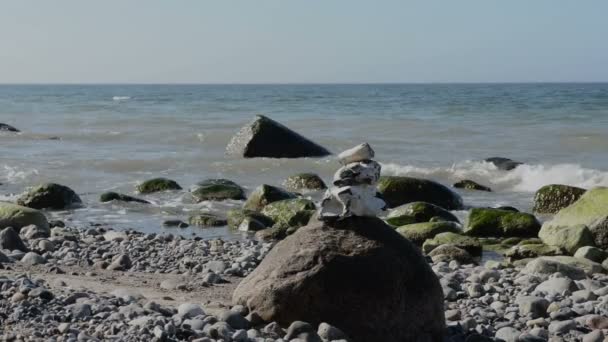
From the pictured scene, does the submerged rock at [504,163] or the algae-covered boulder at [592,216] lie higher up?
the algae-covered boulder at [592,216]

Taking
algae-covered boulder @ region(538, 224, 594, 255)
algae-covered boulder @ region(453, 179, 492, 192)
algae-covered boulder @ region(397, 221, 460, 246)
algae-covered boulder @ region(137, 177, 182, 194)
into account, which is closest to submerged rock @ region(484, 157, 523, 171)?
A: algae-covered boulder @ region(453, 179, 492, 192)

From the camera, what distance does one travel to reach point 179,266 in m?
9.95

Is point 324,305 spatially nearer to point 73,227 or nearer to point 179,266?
point 179,266

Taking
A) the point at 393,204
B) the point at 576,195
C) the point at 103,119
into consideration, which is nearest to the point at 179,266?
the point at 393,204

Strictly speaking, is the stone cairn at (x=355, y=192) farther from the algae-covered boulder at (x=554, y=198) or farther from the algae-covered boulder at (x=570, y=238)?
the algae-covered boulder at (x=554, y=198)

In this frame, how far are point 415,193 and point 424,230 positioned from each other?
11.3 ft

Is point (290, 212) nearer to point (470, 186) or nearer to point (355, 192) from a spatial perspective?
point (470, 186)

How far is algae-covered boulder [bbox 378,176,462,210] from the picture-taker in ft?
51.3

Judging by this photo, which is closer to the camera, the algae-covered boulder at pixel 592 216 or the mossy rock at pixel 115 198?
the algae-covered boulder at pixel 592 216

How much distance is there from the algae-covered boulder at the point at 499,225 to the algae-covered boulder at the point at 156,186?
665cm

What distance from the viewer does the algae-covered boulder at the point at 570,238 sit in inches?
449

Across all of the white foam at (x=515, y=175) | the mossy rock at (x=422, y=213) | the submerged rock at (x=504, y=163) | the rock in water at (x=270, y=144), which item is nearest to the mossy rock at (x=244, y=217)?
the mossy rock at (x=422, y=213)

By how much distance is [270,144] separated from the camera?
73.4 ft

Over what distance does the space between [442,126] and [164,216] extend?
19.3m
